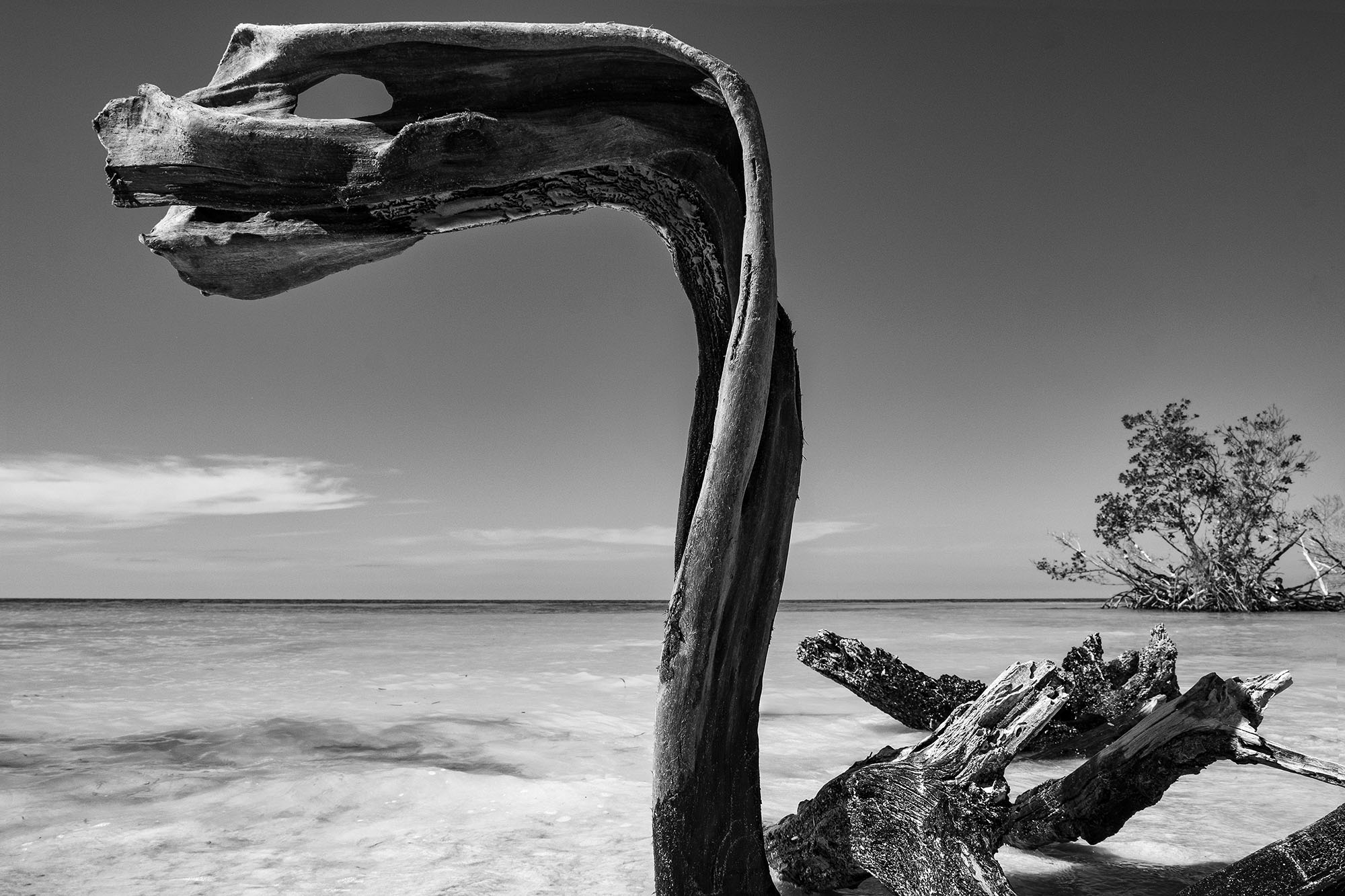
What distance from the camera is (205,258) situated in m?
1.58

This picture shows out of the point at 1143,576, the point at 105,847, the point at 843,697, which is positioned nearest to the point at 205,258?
the point at 105,847

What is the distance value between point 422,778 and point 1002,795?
2.25 meters

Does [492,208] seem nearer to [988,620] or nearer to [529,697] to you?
[529,697]

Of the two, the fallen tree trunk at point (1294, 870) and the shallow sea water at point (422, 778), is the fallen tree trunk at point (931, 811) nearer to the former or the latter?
the shallow sea water at point (422, 778)

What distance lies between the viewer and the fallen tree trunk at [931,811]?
1629 mm

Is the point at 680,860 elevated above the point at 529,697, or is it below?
above

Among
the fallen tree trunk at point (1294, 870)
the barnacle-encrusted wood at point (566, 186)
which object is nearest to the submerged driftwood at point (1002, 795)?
the fallen tree trunk at point (1294, 870)

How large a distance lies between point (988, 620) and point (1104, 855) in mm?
17494

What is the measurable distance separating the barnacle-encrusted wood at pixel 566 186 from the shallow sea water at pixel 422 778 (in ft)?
2.25

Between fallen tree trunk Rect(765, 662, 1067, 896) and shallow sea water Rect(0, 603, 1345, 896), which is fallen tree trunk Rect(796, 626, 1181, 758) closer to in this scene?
fallen tree trunk Rect(765, 662, 1067, 896)

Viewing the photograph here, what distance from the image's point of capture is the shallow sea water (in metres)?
2.11

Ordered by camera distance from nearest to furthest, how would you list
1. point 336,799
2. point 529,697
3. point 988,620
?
1. point 336,799
2. point 529,697
3. point 988,620

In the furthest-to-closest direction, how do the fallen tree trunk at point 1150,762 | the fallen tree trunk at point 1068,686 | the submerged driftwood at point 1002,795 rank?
the fallen tree trunk at point 1068,686
the fallen tree trunk at point 1150,762
the submerged driftwood at point 1002,795

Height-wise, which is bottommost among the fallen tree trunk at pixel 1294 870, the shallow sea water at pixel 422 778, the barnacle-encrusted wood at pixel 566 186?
the shallow sea water at pixel 422 778
